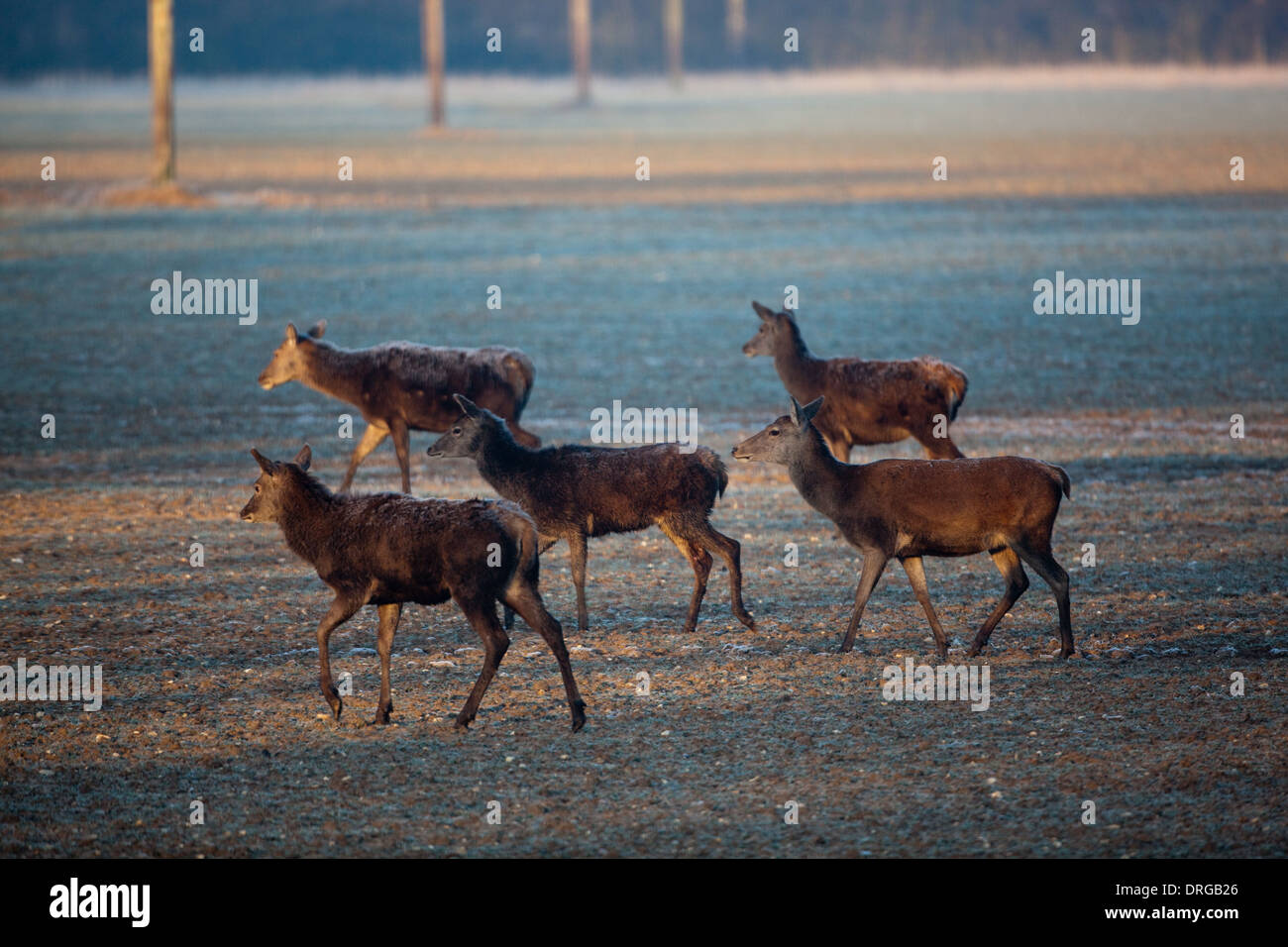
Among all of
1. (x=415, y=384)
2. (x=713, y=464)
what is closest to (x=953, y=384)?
(x=713, y=464)

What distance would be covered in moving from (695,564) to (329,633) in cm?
242

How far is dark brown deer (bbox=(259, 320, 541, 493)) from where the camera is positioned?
13.0 metres

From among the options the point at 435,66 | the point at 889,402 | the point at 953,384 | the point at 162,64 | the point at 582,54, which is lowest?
the point at 889,402

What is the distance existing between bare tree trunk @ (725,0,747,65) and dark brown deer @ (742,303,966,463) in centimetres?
9031

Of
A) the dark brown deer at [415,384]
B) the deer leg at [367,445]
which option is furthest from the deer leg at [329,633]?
the deer leg at [367,445]

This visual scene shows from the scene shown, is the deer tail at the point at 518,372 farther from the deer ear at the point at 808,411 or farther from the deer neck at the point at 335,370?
the deer ear at the point at 808,411

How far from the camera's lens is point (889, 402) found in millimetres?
12414

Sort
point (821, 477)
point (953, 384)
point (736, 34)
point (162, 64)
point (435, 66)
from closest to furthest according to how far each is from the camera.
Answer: point (821, 477)
point (953, 384)
point (162, 64)
point (435, 66)
point (736, 34)

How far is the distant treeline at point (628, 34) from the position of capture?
9694 cm

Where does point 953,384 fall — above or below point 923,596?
above

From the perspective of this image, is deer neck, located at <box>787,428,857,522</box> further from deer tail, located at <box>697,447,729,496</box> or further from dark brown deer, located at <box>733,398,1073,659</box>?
deer tail, located at <box>697,447,729,496</box>

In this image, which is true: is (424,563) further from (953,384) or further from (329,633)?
(953,384)

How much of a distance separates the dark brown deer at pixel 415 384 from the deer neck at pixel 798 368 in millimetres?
1949
